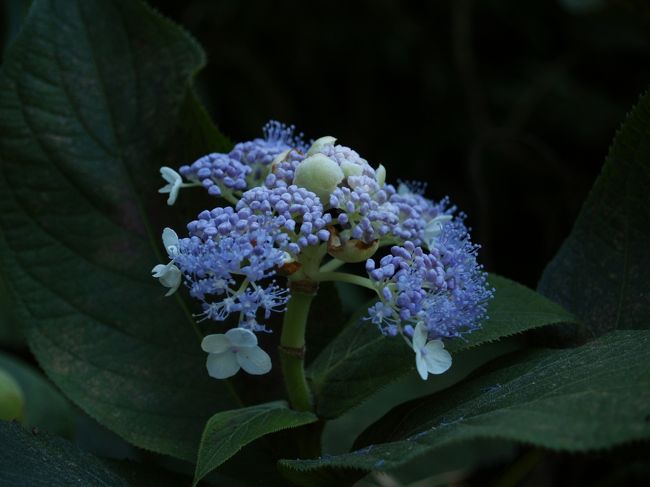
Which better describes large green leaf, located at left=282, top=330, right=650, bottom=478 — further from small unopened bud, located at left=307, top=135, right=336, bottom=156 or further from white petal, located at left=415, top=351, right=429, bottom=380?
small unopened bud, located at left=307, top=135, right=336, bottom=156

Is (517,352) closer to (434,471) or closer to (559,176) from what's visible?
(434,471)

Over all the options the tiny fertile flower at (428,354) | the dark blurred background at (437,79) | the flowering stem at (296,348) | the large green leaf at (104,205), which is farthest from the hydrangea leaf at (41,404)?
the dark blurred background at (437,79)

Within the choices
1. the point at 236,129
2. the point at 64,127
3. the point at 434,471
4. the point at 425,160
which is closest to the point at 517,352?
the point at 434,471

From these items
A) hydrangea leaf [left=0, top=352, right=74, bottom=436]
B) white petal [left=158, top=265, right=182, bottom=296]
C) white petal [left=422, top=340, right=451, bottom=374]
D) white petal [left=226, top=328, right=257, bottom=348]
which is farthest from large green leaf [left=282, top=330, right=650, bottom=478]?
hydrangea leaf [left=0, top=352, right=74, bottom=436]

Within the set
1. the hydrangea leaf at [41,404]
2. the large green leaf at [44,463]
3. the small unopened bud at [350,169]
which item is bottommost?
the hydrangea leaf at [41,404]

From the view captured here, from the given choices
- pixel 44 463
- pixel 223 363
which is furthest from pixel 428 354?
pixel 44 463

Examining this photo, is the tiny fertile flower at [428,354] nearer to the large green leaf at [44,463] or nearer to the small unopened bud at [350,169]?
the small unopened bud at [350,169]

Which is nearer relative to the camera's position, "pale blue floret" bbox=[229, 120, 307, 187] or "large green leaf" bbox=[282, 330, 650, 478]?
"large green leaf" bbox=[282, 330, 650, 478]

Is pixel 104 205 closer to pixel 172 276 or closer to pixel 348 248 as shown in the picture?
pixel 172 276
